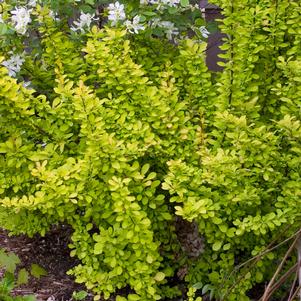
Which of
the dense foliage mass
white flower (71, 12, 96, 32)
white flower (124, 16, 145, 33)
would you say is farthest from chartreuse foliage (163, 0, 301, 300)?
white flower (71, 12, 96, 32)

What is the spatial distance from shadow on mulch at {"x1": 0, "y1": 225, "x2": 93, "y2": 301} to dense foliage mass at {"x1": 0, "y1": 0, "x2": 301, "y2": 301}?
46cm

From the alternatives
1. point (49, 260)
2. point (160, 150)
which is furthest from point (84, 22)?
A: point (49, 260)

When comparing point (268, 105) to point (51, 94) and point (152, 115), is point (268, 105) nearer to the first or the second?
point (152, 115)

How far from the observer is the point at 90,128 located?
2490 millimetres

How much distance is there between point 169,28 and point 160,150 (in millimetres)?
692

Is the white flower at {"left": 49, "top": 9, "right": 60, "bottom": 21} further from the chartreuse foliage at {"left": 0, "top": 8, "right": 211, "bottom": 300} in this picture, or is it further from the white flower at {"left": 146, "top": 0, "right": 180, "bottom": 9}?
the white flower at {"left": 146, "top": 0, "right": 180, "bottom": 9}

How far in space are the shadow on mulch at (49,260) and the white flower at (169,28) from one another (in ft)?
4.58

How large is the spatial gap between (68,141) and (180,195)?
2.12ft

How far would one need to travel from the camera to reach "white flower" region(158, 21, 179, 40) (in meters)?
2.96

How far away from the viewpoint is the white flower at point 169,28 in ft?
9.72

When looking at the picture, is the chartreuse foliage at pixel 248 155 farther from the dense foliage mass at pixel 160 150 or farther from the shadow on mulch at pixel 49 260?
the shadow on mulch at pixel 49 260

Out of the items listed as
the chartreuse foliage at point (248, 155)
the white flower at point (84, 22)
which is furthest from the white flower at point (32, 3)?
the chartreuse foliage at point (248, 155)

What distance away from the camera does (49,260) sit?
11.6 ft

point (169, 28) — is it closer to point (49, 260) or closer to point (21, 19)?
point (21, 19)
